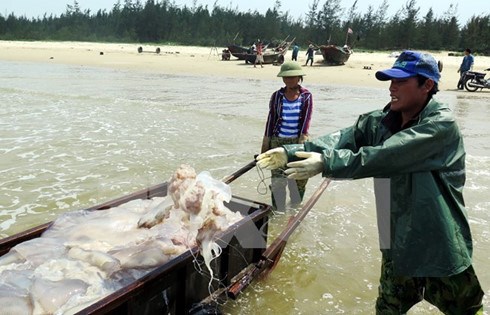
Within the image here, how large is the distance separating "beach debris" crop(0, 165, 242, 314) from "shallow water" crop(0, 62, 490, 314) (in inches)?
41.5

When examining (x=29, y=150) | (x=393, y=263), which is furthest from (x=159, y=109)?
(x=393, y=263)

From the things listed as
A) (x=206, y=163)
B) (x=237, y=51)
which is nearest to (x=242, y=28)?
(x=237, y=51)

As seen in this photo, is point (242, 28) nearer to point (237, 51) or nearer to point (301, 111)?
point (237, 51)

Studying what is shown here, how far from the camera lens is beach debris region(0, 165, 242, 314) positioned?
2537 millimetres

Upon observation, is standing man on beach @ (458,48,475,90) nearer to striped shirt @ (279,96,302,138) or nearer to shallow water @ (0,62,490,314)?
shallow water @ (0,62,490,314)

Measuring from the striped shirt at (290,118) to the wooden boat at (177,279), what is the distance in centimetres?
174

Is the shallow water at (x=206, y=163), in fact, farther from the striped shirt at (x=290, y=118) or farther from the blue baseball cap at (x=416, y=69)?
the blue baseball cap at (x=416, y=69)

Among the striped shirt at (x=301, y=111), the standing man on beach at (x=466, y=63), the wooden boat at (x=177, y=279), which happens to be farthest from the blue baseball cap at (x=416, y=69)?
the standing man on beach at (x=466, y=63)

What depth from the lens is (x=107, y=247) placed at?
10.8 feet

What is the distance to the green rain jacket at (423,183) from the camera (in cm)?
233

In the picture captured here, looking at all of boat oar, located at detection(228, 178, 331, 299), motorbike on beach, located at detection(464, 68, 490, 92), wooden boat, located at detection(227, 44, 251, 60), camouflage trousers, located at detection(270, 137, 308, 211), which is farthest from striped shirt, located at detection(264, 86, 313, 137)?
wooden boat, located at detection(227, 44, 251, 60)

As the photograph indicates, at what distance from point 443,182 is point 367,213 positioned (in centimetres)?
402

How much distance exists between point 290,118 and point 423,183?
321cm

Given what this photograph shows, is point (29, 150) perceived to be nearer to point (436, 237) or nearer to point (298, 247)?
point (298, 247)
